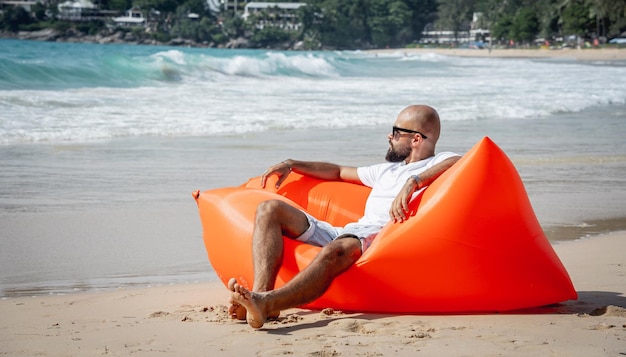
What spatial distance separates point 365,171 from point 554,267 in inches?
37.6

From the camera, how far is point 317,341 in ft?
10.1

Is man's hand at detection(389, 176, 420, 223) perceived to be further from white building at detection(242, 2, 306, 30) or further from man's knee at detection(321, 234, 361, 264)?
white building at detection(242, 2, 306, 30)

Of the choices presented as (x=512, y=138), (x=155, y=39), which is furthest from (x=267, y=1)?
(x=512, y=138)

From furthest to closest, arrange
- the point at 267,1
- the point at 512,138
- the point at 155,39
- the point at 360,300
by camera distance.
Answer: the point at 267,1, the point at 155,39, the point at 512,138, the point at 360,300

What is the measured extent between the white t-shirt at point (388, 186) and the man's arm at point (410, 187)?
62mm

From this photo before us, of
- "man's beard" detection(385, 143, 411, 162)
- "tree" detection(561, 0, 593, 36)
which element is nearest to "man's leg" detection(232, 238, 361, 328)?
"man's beard" detection(385, 143, 411, 162)

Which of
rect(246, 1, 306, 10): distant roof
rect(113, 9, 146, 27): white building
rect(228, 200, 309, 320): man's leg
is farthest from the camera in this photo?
rect(246, 1, 306, 10): distant roof

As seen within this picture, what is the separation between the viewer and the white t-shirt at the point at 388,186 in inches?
146

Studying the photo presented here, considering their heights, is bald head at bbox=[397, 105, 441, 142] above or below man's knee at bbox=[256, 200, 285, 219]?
above

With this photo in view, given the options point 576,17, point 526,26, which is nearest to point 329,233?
point 576,17

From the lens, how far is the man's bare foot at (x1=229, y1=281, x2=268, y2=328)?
3.14 metres

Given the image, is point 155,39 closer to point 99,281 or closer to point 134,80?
point 134,80

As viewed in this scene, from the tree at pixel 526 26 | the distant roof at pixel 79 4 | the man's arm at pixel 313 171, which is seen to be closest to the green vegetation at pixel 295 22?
the distant roof at pixel 79 4

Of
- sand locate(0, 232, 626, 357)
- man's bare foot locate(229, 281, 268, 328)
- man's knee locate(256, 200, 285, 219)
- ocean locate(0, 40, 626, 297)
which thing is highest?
man's knee locate(256, 200, 285, 219)
